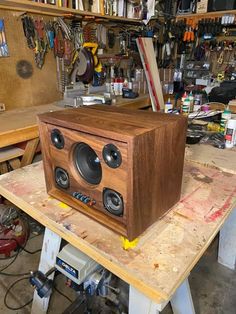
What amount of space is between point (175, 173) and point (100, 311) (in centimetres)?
64

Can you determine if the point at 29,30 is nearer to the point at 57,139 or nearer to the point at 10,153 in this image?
the point at 10,153

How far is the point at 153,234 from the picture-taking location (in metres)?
0.62

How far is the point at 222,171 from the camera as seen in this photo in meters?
0.94

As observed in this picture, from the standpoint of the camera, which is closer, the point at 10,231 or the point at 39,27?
the point at 10,231

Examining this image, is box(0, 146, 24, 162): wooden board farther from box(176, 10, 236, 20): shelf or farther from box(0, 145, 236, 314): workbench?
box(176, 10, 236, 20): shelf

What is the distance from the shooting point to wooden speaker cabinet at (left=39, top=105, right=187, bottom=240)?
1.67ft

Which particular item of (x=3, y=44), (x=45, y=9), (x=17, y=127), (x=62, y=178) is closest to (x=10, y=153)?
(x=17, y=127)

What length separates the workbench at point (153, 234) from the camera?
0.50 metres

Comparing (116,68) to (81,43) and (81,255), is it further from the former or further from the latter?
(81,255)

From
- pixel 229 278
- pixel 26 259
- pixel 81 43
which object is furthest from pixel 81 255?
pixel 81 43

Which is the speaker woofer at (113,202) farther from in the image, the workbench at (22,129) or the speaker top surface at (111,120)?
the workbench at (22,129)

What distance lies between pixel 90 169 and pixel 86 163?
0.02 meters

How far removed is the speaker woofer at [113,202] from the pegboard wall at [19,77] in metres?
1.42

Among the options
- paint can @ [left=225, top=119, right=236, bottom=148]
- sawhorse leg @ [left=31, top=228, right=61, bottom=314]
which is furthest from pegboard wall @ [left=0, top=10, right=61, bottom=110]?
paint can @ [left=225, top=119, right=236, bottom=148]
